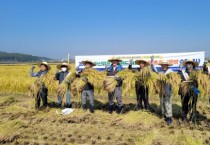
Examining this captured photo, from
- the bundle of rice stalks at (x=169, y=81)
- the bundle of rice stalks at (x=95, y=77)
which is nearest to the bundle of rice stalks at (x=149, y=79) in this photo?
the bundle of rice stalks at (x=169, y=81)

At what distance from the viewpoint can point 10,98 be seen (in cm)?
888

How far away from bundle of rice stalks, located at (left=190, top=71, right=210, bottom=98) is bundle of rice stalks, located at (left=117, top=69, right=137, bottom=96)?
139cm

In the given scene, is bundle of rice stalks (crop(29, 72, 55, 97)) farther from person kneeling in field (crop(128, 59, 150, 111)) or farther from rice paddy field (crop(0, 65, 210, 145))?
person kneeling in field (crop(128, 59, 150, 111))

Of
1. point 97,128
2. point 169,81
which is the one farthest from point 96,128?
point 169,81

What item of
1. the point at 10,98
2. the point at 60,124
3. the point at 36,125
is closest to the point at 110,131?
the point at 60,124

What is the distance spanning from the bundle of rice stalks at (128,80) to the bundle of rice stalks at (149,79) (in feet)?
0.48

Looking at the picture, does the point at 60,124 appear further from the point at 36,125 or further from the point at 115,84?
the point at 115,84

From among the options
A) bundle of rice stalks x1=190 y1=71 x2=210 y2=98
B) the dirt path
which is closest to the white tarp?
the dirt path

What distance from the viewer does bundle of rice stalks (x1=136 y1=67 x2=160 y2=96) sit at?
5.93m

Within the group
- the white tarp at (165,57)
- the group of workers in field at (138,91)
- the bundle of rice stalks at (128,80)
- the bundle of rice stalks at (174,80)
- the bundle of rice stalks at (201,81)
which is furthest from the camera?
the white tarp at (165,57)

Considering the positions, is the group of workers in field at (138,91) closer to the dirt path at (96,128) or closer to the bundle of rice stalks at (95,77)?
the bundle of rice stalks at (95,77)

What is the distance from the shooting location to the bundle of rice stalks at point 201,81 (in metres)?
5.57

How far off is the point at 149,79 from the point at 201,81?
1.17 m

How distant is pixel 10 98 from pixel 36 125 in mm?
3649
